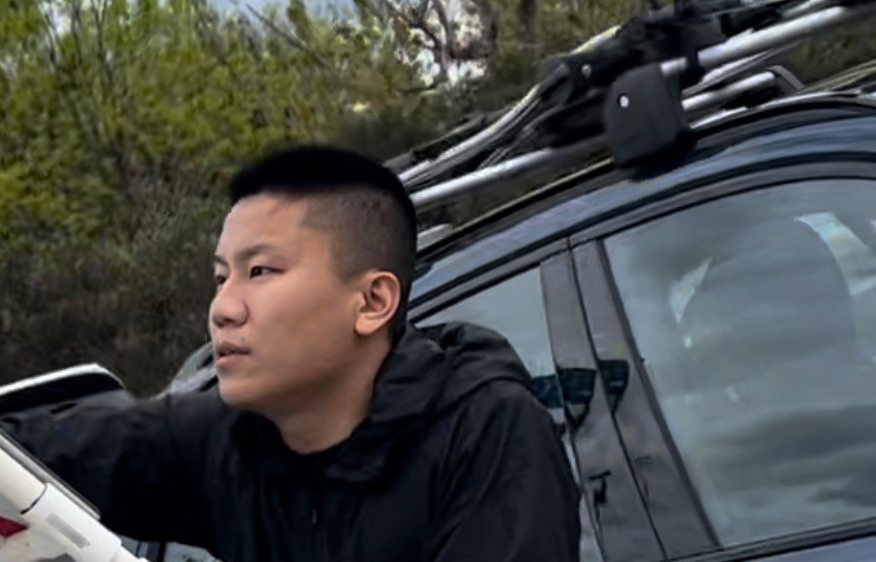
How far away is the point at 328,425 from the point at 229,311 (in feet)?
0.61

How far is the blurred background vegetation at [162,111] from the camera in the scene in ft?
38.2

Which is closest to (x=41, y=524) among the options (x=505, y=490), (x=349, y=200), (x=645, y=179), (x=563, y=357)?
(x=505, y=490)

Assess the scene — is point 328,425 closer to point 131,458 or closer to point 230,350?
point 230,350

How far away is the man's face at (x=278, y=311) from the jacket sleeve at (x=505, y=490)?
201 millimetres

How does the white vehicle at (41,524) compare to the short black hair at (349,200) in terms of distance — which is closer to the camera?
the white vehicle at (41,524)

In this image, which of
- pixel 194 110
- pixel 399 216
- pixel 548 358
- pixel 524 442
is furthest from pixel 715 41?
pixel 194 110

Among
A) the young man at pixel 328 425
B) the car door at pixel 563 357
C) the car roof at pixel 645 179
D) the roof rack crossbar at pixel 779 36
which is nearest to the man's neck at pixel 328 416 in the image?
the young man at pixel 328 425

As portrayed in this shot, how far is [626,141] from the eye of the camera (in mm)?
2674

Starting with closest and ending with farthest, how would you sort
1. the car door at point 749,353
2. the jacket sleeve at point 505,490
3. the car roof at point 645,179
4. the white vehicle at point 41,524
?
the white vehicle at point 41,524 < the jacket sleeve at point 505,490 < the car door at point 749,353 < the car roof at point 645,179

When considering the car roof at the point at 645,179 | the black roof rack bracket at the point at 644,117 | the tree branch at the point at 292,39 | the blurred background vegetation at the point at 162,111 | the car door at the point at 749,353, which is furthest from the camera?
the tree branch at the point at 292,39

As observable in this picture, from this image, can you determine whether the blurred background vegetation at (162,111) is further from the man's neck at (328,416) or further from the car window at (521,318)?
the man's neck at (328,416)

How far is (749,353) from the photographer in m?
2.51

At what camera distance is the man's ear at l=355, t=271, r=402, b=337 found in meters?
2.00

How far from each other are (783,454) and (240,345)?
3.08ft
